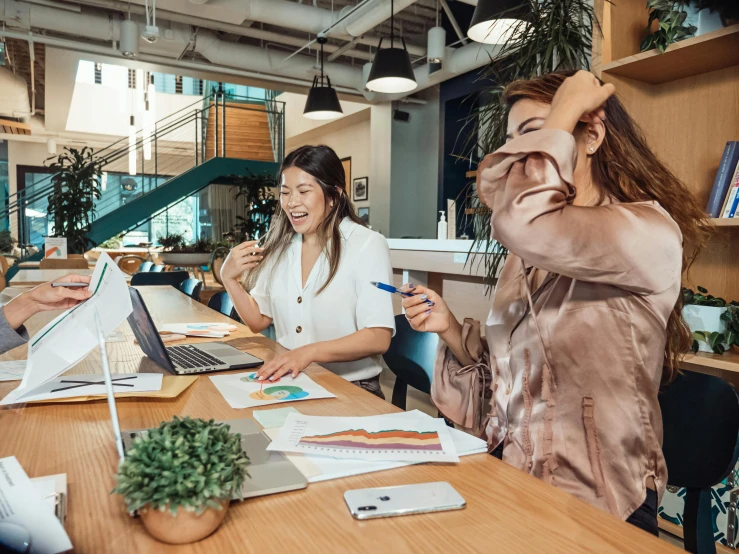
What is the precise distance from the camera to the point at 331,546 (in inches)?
24.7

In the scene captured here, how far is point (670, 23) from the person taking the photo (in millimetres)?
2109

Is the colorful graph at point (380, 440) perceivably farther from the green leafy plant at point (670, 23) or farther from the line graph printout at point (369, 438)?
the green leafy plant at point (670, 23)

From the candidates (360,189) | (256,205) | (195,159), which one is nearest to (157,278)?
(256,205)

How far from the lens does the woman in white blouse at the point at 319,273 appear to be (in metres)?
1.87

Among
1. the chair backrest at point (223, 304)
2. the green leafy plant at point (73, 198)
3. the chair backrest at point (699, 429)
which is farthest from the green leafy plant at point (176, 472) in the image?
the green leafy plant at point (73, 198)

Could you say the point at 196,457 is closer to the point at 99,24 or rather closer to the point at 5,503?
the point at 5,503

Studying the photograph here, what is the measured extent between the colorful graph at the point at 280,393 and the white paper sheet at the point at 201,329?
0.80 metres

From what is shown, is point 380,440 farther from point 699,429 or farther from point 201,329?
point 201,329

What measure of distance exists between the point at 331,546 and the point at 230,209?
13707 mm

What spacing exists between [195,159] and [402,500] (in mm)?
11015

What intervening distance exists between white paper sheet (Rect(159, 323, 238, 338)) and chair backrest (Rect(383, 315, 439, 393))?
0.61 meters

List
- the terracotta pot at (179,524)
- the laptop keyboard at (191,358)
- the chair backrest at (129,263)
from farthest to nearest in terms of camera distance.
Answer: the chair backrest at (129,263) → the laptop keyboard at (191,358) → the terracotta pot at (179,524)

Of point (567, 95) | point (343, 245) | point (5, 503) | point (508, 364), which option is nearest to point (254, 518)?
point (5, 503)

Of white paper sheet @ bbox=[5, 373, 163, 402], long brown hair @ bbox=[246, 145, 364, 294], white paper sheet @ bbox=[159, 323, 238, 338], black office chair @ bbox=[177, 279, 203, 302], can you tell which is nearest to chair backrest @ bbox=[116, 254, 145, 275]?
black office chair @ bbox=[177, 279, 203, 302]
